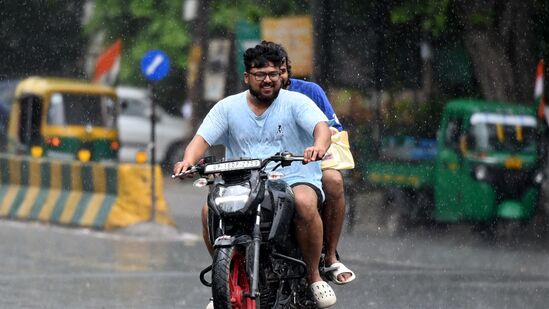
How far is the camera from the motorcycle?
8445 millimetres

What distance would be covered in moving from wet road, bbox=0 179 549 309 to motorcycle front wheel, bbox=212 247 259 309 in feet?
10.2

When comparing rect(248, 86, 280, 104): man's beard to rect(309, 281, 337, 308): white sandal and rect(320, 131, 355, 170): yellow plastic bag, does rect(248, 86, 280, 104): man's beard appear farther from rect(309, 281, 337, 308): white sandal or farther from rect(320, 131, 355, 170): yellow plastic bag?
rect(309, 281, 337, 308): white sandal

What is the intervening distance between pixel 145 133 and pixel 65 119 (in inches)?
274

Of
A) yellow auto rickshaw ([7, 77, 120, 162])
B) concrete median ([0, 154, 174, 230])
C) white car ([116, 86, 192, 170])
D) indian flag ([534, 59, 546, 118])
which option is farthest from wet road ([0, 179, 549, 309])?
white car ([116, 86, 192, 170])

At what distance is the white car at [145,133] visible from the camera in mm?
40438

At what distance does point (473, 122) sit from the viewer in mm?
21594

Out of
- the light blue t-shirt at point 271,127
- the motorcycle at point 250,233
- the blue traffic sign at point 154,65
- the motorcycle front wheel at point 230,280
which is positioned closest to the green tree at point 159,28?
the blue traffic sign at point 154,65

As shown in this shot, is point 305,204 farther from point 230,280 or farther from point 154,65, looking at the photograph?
point 154,65

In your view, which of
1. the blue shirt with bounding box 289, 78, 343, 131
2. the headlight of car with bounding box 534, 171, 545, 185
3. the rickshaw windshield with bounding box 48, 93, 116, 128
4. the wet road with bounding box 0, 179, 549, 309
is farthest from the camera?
the rickshaw windshield with bounding box 48, 93, 116, 128

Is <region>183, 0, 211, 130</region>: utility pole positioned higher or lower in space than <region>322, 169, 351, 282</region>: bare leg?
lower

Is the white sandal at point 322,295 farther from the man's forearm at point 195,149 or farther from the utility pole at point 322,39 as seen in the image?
the utility pole at point 322,39

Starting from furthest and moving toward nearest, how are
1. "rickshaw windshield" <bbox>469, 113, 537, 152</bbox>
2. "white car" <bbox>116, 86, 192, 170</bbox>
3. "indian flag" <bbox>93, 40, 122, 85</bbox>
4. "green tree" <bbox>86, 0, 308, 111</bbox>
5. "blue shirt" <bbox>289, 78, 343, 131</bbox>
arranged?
"green tree" <bbox>86, 0, 308, 111</bbox>
"white car" <bbox>116, 86, 192, 170</bbox>
"indian flag" <bbox>93, 40, 122, 85</bbox>
"rickshaw windshield" <bbox>469, 113, 537, 152</bbox>
"blue shirt" <bbox>289, 78, 343, 131</bbox>

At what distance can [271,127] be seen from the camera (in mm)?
9039

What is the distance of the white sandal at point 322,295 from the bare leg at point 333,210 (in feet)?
0.89
